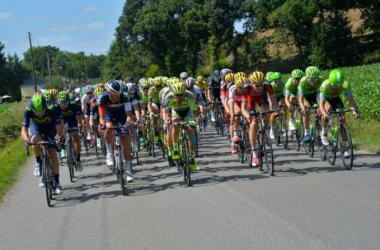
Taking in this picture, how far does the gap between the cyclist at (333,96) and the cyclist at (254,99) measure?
0.93 meters

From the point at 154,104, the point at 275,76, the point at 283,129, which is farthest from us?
the point at 154,104

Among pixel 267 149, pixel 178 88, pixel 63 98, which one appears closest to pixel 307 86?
pixel 267 149

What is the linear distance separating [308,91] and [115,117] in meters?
4.53

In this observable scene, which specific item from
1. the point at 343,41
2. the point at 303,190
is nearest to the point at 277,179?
the point at 303,190

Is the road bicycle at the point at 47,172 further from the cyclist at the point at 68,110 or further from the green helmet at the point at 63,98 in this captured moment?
the green helmet at the point at 63,98

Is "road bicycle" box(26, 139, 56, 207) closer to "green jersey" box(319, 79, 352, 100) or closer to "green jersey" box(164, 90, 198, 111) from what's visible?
"green jersey" box(164, 90, 198, 111)

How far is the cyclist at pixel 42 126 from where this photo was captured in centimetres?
990

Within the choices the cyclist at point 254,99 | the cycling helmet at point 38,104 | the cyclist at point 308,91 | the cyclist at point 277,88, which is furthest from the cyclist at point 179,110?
the cyclist at point 277,88

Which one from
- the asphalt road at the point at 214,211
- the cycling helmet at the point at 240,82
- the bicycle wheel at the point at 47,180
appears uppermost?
the cycling helmet at the point at 240,82

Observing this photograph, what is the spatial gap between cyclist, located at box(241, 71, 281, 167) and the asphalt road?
0.75 metres

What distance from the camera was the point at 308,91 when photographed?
484 inches

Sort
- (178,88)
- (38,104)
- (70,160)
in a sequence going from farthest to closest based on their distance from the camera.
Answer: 1. (70,160)
2. (178,88)
3. (38,104)

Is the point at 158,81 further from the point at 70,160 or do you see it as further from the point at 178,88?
the point at 178,88

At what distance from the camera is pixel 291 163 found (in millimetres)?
11633
